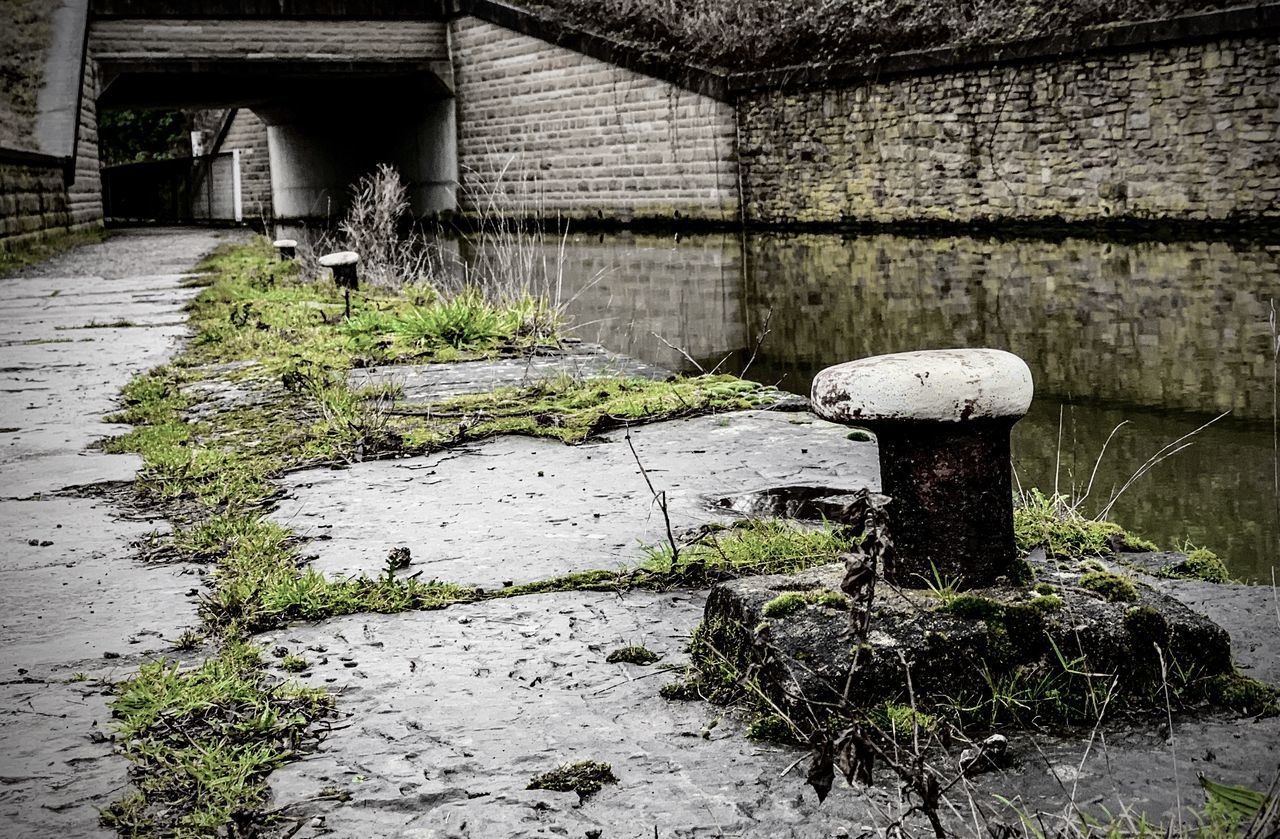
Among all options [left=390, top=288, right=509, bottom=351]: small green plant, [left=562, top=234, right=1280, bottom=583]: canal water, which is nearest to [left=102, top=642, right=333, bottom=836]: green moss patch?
[left=562, top=234, right=1280, bottom=583]: canal water

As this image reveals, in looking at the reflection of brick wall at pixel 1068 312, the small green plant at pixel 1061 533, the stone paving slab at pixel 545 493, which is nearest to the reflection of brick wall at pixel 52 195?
the reflection of brick wall at pixel 1068 312

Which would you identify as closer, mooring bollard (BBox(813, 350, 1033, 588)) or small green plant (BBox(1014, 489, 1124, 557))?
mooring bollard (BBox(813, 350, 1033, 588))

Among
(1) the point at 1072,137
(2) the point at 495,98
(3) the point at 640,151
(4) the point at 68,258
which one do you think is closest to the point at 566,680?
(4) the point at 68,258

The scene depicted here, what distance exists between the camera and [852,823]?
1.62m

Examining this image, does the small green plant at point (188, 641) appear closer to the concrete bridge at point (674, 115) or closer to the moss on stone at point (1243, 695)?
the moss on stone at point (1243, 695)

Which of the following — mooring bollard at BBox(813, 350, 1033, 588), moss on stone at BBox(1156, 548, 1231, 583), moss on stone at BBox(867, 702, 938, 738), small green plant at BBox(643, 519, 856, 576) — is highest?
mooring bollard at BBox(813, 350, 1033, 588)

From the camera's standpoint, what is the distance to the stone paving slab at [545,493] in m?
2.80

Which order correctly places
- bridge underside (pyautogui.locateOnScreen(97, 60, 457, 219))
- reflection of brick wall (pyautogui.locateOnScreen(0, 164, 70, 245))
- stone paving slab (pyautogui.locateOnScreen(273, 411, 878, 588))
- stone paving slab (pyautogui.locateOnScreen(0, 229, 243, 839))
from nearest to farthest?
stone paving slab (pyautogui.locateOnScreen(0, 229, 243, 839)) → stone paving slab (pyautogui.locateOnScreen(273, 411, 878, 588)) → reflection of brick wall (pyautogui.locateOnScreen(0, 164, 70, 245)) → bridge underside (pyautogui.locateOnScreen(97, 60, 457, 219))

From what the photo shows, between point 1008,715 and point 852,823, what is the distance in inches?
17.6

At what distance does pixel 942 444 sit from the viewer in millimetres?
2113

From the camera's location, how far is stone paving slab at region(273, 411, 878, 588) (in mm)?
2803

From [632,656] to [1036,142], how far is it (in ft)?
48.2

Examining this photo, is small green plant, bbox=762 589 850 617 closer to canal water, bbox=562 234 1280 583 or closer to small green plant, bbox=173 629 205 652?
small green plant, bbox=173 629 205 652

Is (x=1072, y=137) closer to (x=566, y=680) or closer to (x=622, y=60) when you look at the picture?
(x=622, y=60)
